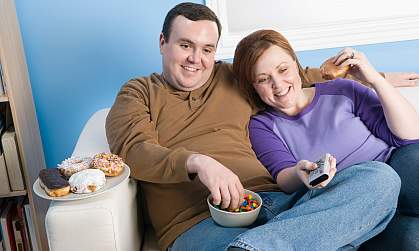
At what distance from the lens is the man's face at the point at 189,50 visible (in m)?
1.49

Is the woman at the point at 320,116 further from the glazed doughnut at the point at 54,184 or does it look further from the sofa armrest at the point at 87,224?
the glazed doughnut at the point at 54,184

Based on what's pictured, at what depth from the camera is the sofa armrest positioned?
1.18 m

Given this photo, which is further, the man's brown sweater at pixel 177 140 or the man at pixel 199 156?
the man's brown sweater at pixel 177 140

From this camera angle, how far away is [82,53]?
6.47 ft

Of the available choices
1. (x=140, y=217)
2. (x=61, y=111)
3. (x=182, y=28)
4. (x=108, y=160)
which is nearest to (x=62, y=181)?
(x=108, y=160)

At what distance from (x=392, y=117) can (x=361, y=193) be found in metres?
0.35

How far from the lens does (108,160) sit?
51.2 inches

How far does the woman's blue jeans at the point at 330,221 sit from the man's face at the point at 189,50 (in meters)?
0.47

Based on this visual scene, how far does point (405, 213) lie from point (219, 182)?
512 mm

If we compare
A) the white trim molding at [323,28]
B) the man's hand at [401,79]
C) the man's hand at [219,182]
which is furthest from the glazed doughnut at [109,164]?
the man's hand at [401,79]

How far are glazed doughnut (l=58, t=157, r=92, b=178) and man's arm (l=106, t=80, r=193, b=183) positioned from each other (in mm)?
100

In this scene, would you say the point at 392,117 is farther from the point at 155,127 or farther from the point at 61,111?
the point at 61,111

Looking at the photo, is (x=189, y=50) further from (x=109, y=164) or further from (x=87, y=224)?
(x=87, y=224)

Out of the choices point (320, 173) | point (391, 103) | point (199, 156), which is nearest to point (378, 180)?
point (320, 173)
